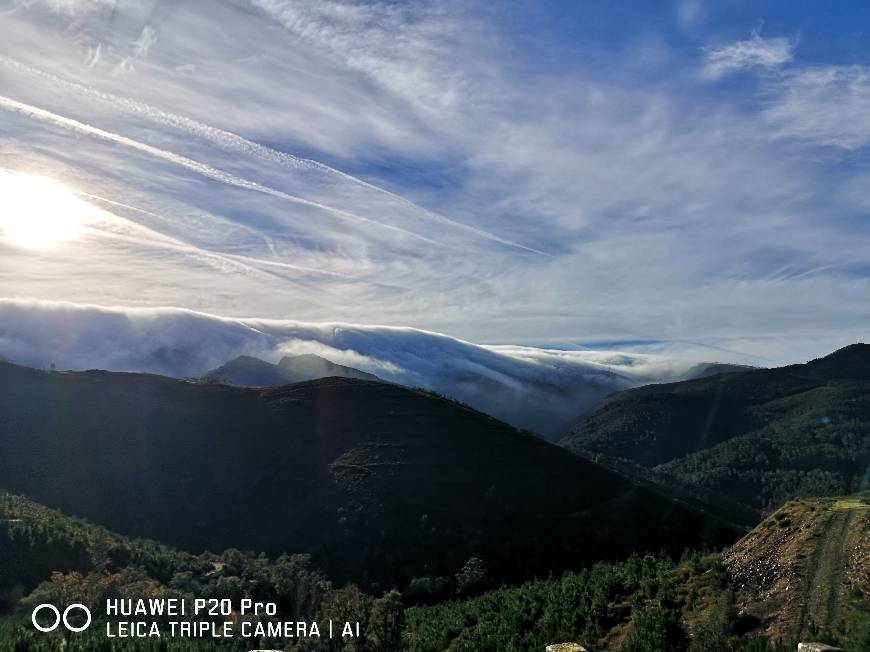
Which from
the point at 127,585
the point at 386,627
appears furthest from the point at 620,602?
the point at 127,585

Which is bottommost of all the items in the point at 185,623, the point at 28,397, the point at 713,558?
→ the point at 185,623

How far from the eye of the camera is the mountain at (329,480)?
76.3m

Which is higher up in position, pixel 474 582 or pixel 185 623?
pixel 185 623

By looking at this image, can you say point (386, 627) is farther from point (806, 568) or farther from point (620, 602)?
point (806, 568)

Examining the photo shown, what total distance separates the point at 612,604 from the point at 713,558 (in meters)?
5.61

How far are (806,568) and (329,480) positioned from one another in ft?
236

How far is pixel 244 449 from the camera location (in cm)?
10331

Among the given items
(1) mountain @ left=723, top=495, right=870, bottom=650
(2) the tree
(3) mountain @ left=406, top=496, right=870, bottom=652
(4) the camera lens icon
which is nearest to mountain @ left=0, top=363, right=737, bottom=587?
(2) the tree

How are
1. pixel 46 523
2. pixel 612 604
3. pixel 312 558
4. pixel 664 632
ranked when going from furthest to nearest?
pixel 312 558, pixel 46 523, pixel 612 604, pixel 664 632

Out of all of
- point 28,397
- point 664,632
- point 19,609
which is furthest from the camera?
point 28,397

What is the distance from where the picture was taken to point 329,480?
91250 mm

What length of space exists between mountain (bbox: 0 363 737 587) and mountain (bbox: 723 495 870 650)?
41466 mm

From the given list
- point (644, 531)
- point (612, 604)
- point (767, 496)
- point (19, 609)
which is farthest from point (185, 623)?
point (767, 496)

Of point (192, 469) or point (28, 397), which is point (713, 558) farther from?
point (28, 397)
